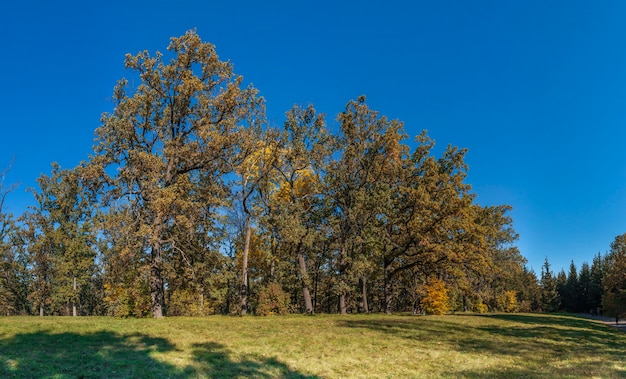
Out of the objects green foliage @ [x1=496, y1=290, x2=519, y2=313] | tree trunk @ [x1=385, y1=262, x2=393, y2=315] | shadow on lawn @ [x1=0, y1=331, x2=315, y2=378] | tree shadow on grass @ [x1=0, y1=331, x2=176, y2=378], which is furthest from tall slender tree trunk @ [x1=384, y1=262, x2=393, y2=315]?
green foliage @ [x1=496, y1=290, x2=519, y2=313]

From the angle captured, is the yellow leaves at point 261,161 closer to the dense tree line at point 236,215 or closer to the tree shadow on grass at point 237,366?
the dense tree line at point 236,215

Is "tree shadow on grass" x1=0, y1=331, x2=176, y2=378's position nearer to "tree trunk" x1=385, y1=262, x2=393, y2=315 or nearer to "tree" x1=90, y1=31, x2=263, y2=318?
"tree" x1=90, y1=31, x2=263, y2=318

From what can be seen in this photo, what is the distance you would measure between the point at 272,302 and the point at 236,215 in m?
15.7

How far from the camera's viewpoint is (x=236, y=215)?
41.4 m

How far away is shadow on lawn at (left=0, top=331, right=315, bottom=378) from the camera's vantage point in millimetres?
7594

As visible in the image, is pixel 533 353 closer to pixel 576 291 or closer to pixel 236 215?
pixel 236 215

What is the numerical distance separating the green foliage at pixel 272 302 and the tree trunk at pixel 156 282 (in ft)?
25.0

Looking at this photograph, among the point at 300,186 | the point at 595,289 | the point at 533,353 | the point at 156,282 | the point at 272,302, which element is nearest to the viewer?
the point at 533,353

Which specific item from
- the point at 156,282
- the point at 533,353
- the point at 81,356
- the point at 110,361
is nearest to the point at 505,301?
the point at 533,353

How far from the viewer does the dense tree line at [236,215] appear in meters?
21.7

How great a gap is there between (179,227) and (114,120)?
7.03 m

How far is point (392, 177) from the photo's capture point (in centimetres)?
3366

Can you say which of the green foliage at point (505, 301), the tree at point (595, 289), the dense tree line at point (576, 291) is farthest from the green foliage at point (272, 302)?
the tree at point (595, 289)

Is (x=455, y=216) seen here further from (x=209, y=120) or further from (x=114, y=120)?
(x=114, y=120)
